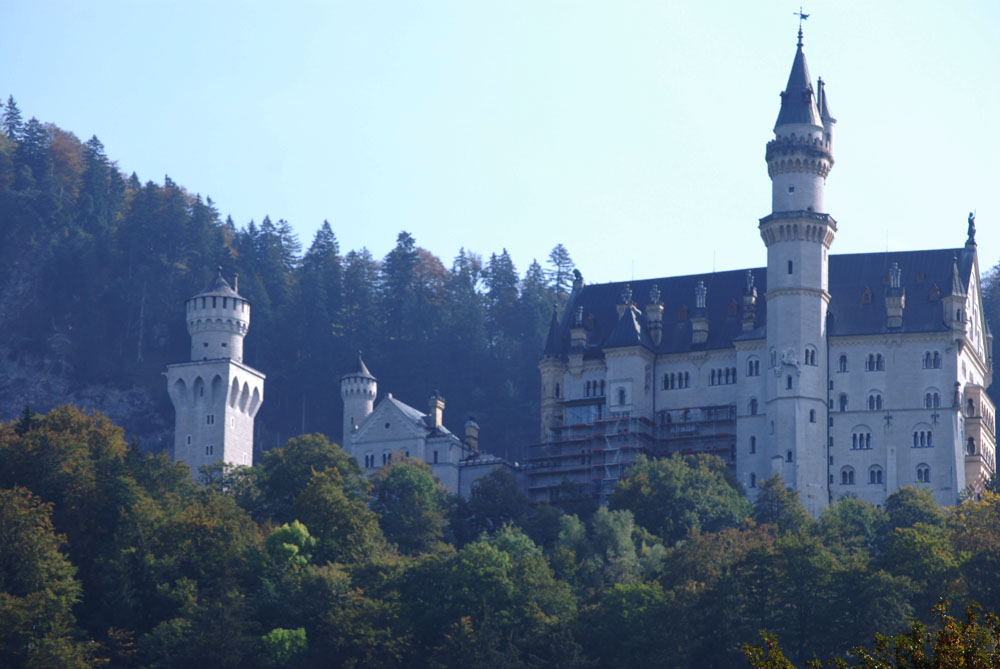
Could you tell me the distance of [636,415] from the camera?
333ft

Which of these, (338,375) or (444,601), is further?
(338,375)

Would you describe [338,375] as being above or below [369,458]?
above

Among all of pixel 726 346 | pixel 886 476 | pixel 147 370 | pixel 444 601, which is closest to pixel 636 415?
pixel 726 346

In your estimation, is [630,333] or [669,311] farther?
[669,311]

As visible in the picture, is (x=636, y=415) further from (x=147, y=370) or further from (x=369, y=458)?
(x=147, y=370)

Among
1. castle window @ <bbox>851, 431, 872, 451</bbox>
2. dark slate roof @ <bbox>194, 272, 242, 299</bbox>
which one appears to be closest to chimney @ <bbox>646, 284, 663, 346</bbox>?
castle window @ <bbox>851, 431, 872, 451</bbox>

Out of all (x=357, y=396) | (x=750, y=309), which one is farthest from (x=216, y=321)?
(x=750, y=309)

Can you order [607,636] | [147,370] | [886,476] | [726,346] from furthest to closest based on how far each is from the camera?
1. [147,370]
2. [726,346]
3. [886,476]
4. [607,636]

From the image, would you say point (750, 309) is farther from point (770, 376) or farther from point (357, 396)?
point (357, 396)

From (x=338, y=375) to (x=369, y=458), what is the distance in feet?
69.6

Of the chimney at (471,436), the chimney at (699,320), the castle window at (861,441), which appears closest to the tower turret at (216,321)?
the chimney at (471,436)

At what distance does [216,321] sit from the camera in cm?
10662

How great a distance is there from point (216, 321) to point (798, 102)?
32.8m

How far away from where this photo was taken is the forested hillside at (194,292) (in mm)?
124250
